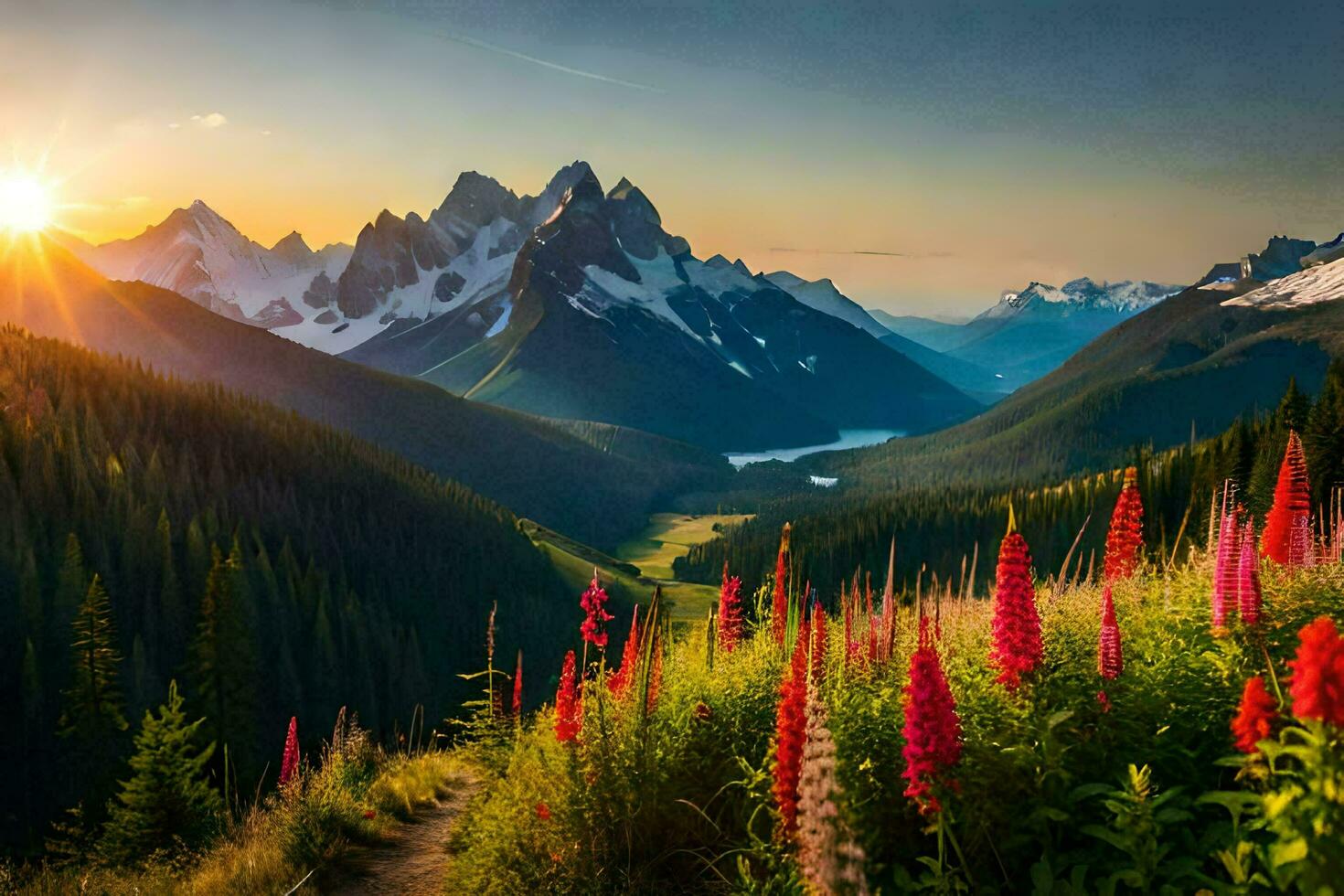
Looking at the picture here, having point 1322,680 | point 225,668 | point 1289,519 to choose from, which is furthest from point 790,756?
point 225,668

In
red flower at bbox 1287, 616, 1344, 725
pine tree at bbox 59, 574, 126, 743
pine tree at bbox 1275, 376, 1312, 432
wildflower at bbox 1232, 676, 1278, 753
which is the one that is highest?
pine tree at bbox 1275, 376, 1312, 432

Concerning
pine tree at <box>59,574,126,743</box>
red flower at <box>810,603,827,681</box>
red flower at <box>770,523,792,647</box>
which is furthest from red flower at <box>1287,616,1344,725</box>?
pine tree at <box>59,574,126,743</box>

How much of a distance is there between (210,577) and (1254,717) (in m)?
92.3

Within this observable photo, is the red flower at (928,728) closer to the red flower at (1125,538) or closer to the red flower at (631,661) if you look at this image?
the red flower at (631,661)

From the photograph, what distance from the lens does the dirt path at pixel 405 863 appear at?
1362 cm

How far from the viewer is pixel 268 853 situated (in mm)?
13992

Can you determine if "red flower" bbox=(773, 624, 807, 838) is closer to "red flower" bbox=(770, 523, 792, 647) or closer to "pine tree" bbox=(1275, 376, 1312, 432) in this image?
"red flower" bbox=(770, 523, 792, 647)

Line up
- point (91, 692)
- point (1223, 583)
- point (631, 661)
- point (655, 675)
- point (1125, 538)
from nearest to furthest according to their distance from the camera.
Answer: point (1223, 583) → point (655, 675) → point (631, 661) → point (1125, 538) → point (91, 692)

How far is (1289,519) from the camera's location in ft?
44.6

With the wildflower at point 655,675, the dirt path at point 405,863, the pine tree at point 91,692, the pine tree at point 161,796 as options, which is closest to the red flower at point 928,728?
the wildflower at point 655,675

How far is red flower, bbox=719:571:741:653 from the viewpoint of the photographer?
1460 centimetres

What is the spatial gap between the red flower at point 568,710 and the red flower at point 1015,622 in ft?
21.2

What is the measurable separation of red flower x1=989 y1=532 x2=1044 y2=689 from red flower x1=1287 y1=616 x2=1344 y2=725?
2929 millimetres

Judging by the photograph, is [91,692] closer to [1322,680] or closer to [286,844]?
[286,844]
